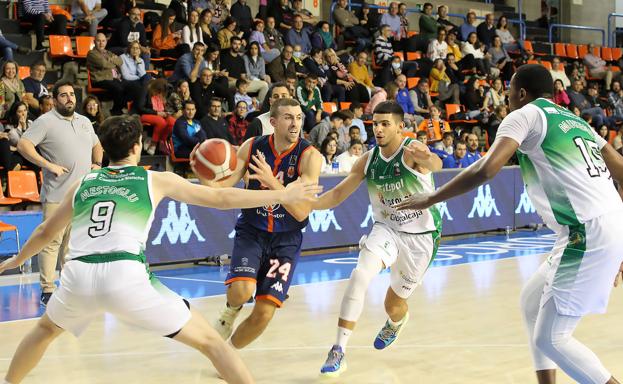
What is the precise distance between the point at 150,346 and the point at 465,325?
2797 mm

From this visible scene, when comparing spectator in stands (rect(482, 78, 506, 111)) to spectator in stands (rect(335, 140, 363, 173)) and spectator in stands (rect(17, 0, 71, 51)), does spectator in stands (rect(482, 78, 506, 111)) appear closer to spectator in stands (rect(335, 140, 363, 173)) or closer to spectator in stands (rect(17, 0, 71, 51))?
spectator in stands (rect(335, 140, 363, 173))

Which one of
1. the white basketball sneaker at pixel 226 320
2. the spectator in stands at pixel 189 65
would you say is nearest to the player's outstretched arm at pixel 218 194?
the white basketball sneaker at pixel 226 320

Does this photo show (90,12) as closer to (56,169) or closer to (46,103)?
(46,103)

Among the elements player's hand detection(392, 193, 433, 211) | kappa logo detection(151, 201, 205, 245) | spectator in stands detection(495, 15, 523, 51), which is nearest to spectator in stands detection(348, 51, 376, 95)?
spectator in stands detection(495, 15, 523, 51)

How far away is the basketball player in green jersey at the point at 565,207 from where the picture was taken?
4.62 meters

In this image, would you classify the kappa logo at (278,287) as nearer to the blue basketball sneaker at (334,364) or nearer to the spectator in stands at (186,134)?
the blue basketball sneaker at (334,364)

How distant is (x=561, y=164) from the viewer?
475 centimetres

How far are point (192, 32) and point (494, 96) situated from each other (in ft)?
25.9

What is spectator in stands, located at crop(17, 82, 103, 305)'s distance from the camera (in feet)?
A: 31.3

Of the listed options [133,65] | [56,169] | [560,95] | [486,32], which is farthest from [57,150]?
[486,32]

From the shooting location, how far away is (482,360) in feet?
23.1

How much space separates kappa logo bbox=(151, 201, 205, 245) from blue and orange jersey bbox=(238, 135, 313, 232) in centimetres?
531

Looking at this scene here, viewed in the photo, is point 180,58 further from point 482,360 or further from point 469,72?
point 482,360

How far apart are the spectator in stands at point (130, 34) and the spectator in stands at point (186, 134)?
2149 millimetres
